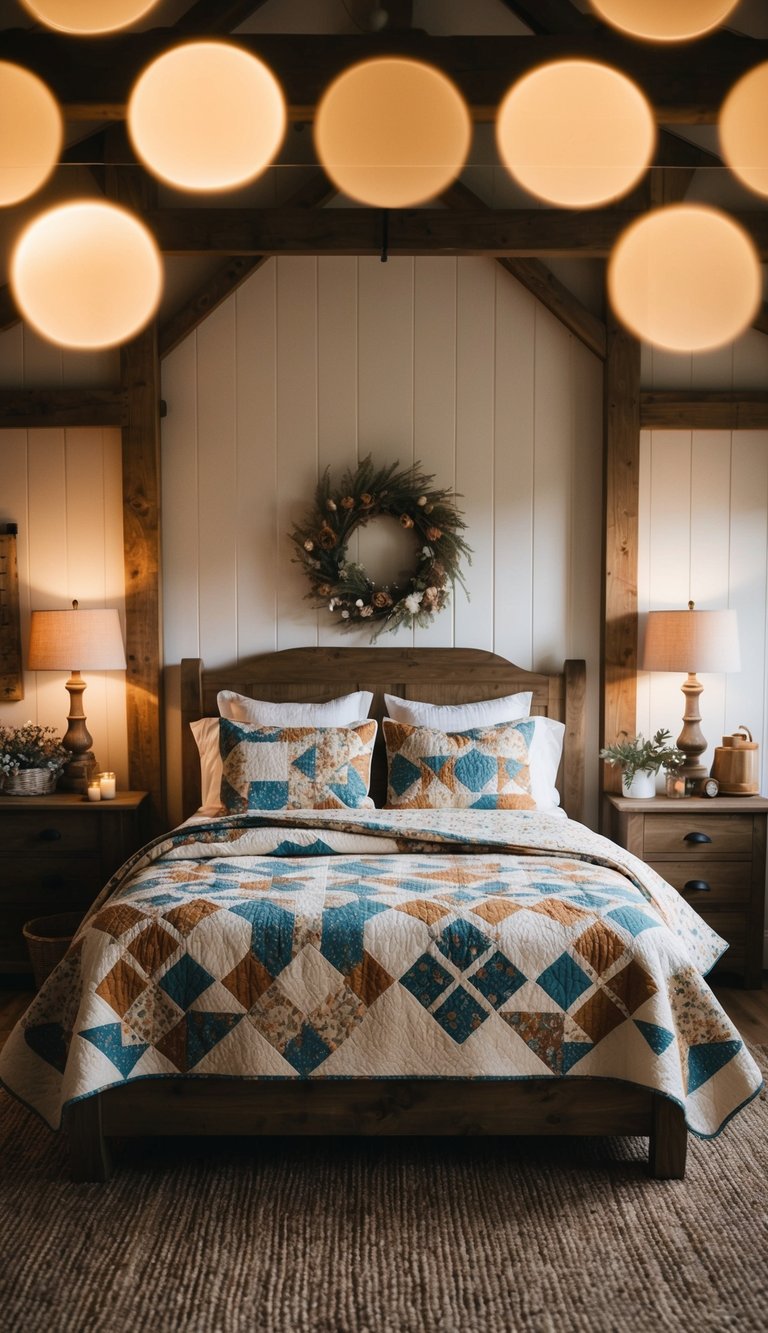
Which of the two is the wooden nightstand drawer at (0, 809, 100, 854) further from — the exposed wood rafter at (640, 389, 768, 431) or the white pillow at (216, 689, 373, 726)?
the exposed wood rafter at (640, 389, 768, 431)

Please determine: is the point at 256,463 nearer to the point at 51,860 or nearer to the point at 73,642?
the point at 73,642

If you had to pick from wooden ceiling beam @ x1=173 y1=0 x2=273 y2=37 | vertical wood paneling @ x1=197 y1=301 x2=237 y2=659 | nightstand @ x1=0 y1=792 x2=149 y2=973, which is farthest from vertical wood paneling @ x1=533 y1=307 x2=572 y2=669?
nightstand @ x1=0 y1=792 x2=149 y2=973

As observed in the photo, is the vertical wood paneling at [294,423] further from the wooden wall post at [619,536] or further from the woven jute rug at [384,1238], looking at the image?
the woven jute rug at [384,1238]

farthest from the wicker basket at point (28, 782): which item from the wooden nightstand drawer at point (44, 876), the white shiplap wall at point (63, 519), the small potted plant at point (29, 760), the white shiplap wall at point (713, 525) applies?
the white shiplap wall at point (713, 525)

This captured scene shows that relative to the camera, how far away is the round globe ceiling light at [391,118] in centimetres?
272

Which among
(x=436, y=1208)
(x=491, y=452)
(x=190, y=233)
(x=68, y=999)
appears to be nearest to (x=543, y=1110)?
(x=436, y=1208)

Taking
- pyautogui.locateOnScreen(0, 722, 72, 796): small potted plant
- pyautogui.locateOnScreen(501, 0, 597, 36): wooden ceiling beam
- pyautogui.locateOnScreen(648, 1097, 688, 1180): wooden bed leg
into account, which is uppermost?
pyautogui.locateOnScreen(501, 0, 597, 36): wooden ceiling beam

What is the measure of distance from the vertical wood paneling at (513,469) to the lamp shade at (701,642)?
2.04ft

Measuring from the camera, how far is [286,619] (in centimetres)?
438

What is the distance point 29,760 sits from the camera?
4.06 metres

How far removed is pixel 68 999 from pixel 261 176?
11.0ft

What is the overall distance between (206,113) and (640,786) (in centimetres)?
280

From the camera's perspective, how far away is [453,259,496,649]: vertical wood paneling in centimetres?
434

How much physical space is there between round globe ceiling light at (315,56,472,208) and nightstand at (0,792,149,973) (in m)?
2.44
